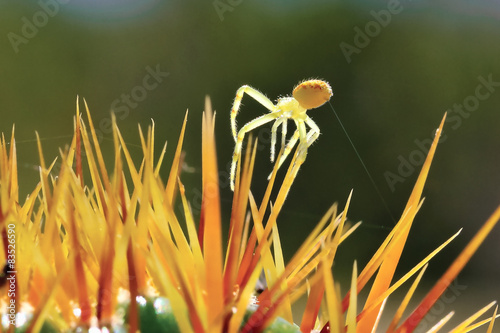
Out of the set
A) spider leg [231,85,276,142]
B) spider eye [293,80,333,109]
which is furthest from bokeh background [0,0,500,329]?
spider eye [293,80,333,109]

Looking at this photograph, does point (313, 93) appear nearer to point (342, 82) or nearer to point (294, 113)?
point (294, 113)

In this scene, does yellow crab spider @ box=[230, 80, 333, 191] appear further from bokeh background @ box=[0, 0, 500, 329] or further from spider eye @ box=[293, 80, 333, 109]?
bokeh background @ box=[0, 0, 500, 329]

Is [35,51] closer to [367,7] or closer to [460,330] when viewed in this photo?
[367,7]

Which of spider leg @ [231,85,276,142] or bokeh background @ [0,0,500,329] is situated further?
bokeh background @ [0,0,500,329]

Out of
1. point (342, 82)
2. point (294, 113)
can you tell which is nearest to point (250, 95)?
point (294, 113)

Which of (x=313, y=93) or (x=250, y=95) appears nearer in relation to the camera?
(x=313, y=93)

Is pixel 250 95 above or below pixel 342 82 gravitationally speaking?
below

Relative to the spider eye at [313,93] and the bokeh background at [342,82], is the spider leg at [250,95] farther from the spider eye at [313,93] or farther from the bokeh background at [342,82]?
the bokeh background at [342,82]
